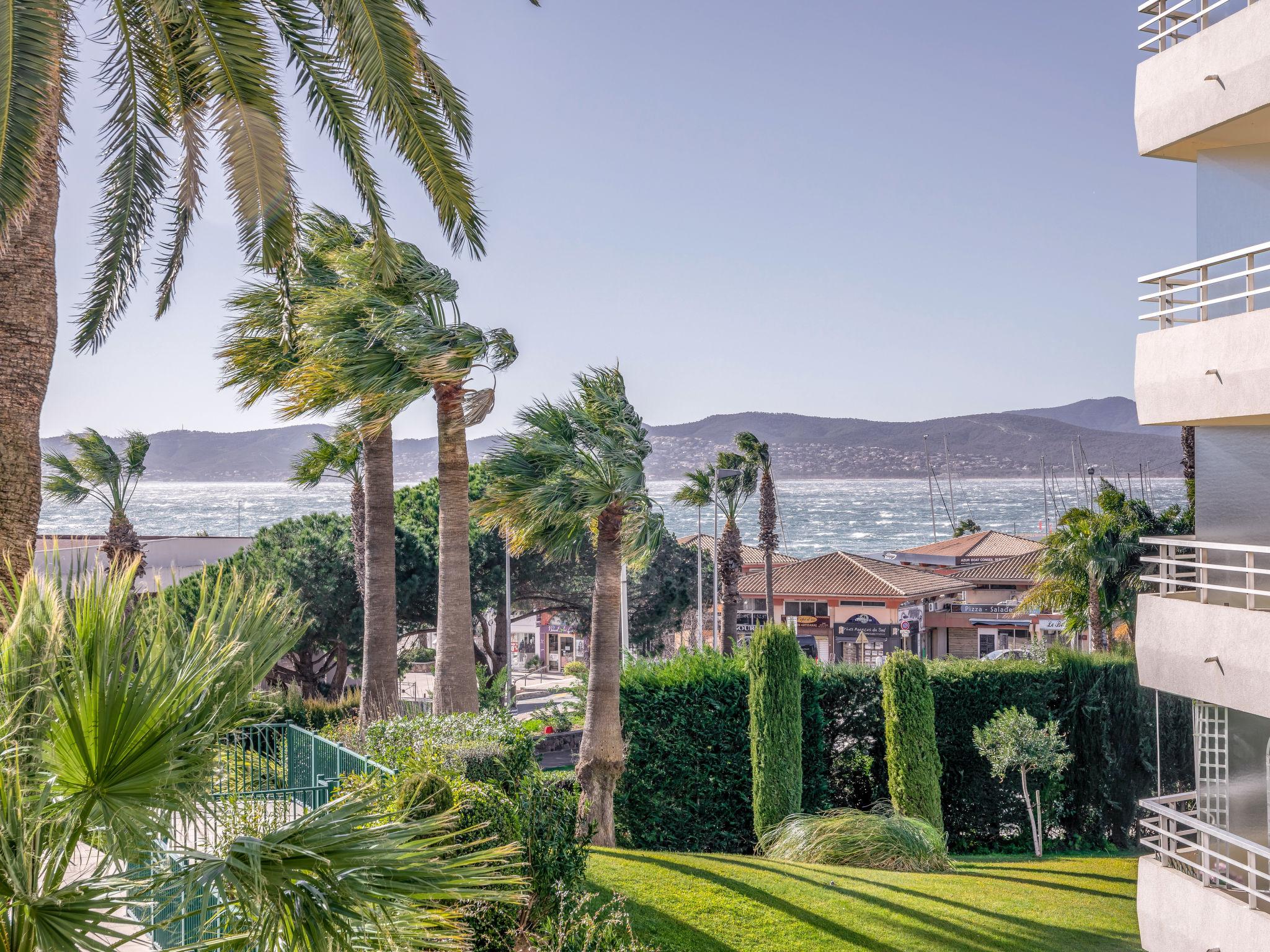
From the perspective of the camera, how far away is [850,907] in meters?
11.3

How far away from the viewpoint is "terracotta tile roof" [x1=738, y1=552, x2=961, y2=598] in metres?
39.1

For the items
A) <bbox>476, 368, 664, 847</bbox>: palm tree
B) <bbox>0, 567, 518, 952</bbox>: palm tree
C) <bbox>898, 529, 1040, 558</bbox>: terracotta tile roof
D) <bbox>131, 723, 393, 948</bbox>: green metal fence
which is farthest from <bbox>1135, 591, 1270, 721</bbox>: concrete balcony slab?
<bbox>898, 529, 1040, 558</bbox>: terracotta tile roof

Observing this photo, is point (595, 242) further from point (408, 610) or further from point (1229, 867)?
point (1229, 867)

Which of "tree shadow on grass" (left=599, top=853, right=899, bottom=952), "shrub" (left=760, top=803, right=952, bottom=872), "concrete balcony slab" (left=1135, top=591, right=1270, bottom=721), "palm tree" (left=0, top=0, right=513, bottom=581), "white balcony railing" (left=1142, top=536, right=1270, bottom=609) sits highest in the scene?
"palm tree" (left=0, top=0, right=513, bottom=581)

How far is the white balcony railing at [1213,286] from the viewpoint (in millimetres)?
7246

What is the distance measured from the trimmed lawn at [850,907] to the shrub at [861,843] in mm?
629

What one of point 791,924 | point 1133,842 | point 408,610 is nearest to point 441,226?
point 791,924

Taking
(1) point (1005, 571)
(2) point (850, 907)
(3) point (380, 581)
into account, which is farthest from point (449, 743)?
(1) point (1005, 571)

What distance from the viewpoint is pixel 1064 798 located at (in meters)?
17.5

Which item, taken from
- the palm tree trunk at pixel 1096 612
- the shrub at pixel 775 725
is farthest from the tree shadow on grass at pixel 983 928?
the palm tree trunk at pixel 1096 612

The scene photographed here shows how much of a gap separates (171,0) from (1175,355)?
303 inches

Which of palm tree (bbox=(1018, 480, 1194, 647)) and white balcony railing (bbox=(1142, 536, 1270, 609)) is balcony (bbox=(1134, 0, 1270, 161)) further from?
palm tree (bbox=(1018, 480, 1194, 647))

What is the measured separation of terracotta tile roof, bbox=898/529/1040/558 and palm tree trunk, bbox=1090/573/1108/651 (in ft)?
106

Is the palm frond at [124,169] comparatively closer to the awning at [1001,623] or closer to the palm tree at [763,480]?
the palm tree at [763,480]
